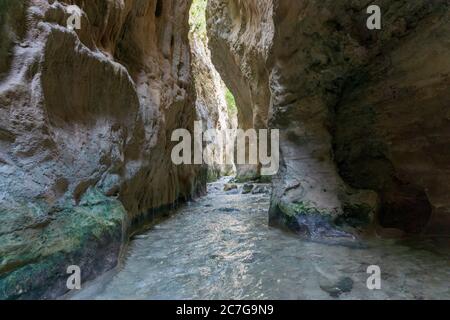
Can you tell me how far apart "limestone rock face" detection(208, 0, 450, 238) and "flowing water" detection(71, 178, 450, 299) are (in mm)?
740

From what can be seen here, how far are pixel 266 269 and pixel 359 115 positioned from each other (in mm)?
3319

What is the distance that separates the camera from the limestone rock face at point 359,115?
13.6ft

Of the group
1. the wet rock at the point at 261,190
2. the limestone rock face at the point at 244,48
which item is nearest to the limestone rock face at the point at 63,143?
the limestone rock face at the point at 244,48

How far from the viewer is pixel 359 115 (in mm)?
5137

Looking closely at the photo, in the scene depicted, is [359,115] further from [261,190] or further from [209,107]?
[209,107]

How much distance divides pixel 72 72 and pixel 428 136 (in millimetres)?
4879

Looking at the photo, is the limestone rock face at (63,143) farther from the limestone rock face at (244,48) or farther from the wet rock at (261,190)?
the wet rock at (261,190)

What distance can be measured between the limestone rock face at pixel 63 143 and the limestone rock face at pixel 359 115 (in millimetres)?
2708

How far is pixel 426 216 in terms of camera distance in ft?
Answer: 15.0

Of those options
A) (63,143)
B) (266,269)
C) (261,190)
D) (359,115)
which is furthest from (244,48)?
(266,269)

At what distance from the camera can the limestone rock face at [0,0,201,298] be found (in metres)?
2.45

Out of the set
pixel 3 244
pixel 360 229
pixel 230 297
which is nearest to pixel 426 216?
pixel 360 229

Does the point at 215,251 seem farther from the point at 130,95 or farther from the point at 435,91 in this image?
the point at 435,91

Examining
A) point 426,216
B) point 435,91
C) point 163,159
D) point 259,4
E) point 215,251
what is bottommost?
point 215,251
